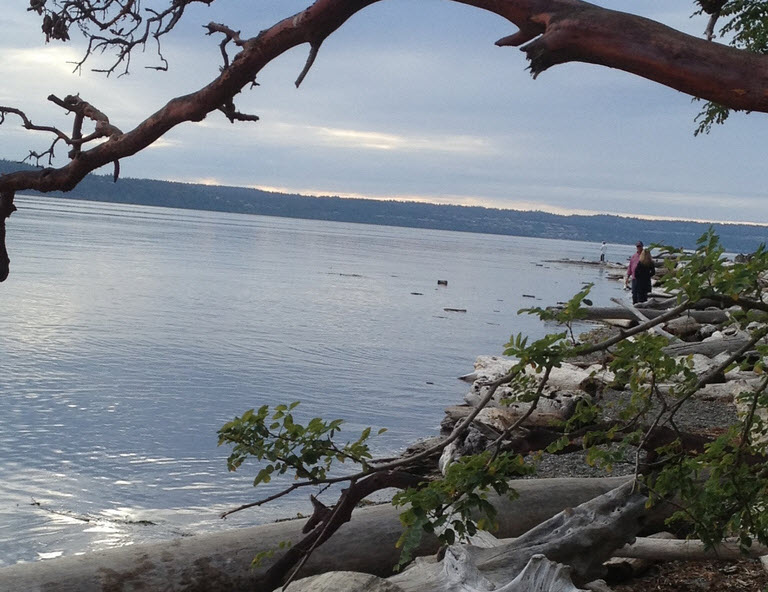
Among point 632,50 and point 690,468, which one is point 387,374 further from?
point 632,50

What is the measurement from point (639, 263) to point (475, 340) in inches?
237

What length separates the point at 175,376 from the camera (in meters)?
18.7

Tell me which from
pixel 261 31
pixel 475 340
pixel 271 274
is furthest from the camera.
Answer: pixel 271 274

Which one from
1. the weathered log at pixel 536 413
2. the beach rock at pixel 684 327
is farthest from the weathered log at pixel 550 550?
the beach rock at pixel 684 327

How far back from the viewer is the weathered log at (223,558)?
16.9 ft

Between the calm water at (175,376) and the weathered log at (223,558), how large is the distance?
3.29m

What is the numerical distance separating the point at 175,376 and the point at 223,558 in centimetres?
1354

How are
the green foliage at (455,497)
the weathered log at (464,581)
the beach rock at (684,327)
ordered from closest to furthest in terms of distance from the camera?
the green foliage at (455,497) < the weathered log at (464,581) < the beach rock at (684,327)

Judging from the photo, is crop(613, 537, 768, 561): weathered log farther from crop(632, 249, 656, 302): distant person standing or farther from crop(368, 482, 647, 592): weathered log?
crop(632, 249, 656, 302): distant person standing

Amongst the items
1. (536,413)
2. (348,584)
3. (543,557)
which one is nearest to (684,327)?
(536,413)

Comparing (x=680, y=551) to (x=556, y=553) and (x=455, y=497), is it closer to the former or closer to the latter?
A: (x=556, y=553)

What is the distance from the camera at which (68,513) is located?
380 inches

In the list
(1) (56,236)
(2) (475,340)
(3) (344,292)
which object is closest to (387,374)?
(2) (475,340)

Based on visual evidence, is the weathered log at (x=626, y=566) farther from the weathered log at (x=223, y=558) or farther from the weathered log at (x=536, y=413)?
the weathered log at (x=536, y=413)
